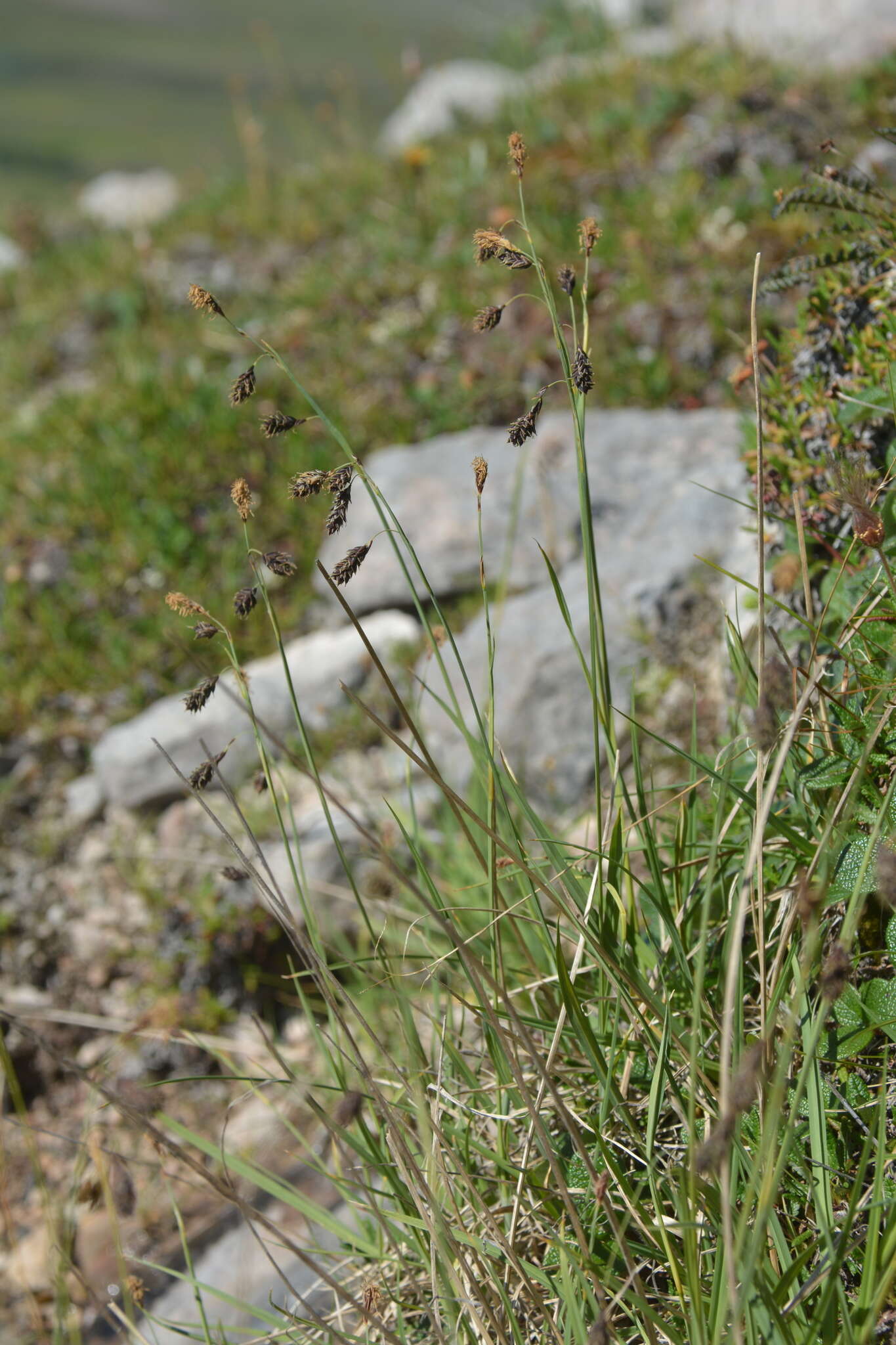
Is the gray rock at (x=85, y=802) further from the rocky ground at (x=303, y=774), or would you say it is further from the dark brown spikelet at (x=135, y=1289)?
the dark brown spikelet at (x=135, y=1289)

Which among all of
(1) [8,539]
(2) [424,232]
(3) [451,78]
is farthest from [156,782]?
(3) [451,78]

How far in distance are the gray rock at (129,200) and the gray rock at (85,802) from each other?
6112 mm

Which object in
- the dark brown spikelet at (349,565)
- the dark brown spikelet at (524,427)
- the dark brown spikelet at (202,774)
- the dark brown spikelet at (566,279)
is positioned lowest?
the dark brown spikelet at (202,774)

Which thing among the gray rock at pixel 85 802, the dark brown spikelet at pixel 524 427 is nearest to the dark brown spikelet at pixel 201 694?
the dark brown spikelet at pixel 524 427

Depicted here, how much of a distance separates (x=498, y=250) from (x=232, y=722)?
10.5 ft

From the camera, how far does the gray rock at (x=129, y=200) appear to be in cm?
969

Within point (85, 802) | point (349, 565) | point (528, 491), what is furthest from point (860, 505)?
point (85, 802)

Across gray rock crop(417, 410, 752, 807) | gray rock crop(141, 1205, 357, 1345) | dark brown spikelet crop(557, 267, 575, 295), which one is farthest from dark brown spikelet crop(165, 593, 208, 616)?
gray rock crop(417, 410, 752, 807)

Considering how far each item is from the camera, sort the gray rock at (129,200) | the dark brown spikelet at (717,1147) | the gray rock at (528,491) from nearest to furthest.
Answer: the dark brown spikelet at (717,1147), the gray rock at (528,491), the gray rock at (129,200)

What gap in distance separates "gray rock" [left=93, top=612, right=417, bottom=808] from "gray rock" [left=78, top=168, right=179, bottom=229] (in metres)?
6.10

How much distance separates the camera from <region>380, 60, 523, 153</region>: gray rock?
8.95 metres

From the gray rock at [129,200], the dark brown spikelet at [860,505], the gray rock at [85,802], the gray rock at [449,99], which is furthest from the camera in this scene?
the gray rock at [129,200]

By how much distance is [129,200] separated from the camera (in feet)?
38.1

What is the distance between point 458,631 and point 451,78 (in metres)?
9.16
